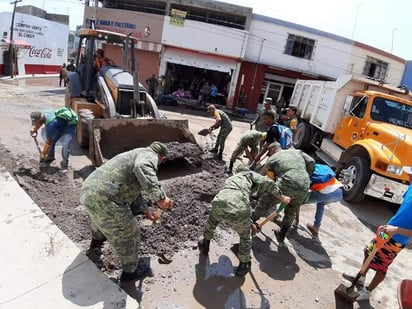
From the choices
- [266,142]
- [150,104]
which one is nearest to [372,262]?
[266,142]

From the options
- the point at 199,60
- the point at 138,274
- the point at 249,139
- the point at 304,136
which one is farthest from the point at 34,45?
the point at 138,274

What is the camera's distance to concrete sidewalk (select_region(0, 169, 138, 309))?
9.25 ft

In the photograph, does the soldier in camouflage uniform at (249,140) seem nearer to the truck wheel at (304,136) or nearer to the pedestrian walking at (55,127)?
the pedestrian walking at (55,127)

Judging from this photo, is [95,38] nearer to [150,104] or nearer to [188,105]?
[150,104]

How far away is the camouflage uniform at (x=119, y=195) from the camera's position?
2.89 meters

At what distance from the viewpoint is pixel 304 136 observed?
9.59 meters

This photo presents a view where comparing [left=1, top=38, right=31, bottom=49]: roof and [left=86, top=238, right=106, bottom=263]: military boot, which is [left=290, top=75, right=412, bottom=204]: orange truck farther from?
[left=1, top=38, right=31, bottom=49]: roof

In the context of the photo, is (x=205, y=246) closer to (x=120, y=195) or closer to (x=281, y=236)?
(x=281, y=236)

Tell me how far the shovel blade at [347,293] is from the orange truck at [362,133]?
9.75 ft

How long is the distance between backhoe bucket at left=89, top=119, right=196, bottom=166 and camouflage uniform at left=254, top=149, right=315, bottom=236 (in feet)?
8.47

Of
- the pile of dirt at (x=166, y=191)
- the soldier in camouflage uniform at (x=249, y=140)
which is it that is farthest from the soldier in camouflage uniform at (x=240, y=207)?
the soldier in camouflage uniform at (x=249, y=140)

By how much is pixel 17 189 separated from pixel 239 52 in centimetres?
1550

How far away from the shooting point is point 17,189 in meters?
4.40

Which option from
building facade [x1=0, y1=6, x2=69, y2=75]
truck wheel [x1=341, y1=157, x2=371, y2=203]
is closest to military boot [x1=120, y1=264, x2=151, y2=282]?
truck wheel [x1=341, y1=157, x2=371, y2=203]
